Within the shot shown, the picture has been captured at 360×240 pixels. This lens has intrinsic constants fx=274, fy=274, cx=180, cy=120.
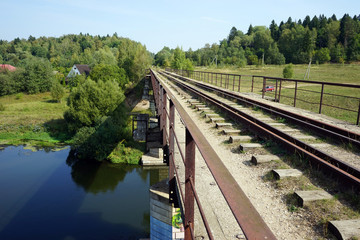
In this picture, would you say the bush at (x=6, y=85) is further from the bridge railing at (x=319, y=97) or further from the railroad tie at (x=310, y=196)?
the railroad tie at (x=310, y=196)

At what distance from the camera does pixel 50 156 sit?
2614cm

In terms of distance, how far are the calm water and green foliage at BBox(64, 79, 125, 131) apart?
243 inches

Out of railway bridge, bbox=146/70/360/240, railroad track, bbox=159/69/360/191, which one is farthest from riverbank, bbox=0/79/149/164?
railway bridge, bbox=146/70/360/240

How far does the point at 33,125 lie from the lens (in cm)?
3519

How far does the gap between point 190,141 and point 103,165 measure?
78.6 feet

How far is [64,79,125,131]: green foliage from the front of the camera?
31.1 metres

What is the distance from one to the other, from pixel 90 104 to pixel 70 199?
1600cm

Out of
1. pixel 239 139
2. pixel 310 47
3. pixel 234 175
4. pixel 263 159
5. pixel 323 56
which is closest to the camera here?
pixel 234 175

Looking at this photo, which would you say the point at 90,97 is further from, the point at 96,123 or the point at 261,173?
the point at 261,173

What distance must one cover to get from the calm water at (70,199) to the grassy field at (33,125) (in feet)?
19.9

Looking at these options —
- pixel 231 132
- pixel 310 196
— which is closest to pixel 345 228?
pixel 310 196

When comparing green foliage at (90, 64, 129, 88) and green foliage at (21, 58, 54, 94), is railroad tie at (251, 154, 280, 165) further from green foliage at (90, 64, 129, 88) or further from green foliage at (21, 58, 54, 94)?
green foliage at (21, 58, 54, 94)

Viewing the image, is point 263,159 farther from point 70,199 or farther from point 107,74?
point 107,74

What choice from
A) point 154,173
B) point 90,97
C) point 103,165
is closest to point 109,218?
point 154,173
